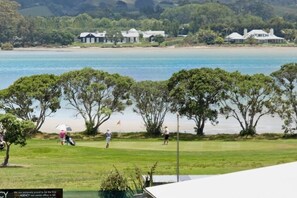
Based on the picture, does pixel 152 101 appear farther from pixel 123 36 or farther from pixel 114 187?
pixel 123 36

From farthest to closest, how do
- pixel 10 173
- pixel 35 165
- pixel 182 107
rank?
pixel 182 107
pixel 35 165
pixel 10 173

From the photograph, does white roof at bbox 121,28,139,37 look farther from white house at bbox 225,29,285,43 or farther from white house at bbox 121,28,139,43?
white house at bbox 225,29,285,43

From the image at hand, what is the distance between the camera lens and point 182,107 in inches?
1606

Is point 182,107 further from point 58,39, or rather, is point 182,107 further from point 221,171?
point 58,39

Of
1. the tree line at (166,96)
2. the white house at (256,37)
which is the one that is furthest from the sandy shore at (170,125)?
the white house at (256,37)

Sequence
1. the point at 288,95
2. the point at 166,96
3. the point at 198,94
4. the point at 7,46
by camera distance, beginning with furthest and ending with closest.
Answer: the point at 7,46
the point at 166,96
the point at 198,94
the point at 288,95

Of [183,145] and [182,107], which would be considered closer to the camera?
[183,145]

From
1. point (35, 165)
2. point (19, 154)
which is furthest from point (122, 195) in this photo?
point (19, 154)

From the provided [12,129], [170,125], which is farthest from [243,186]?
[170,125]

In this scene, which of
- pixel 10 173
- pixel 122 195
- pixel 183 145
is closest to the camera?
pixel 122 195

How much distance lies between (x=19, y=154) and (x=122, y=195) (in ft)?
49.0

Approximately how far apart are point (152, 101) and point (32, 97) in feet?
18.6

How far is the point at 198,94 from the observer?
40.9 meters

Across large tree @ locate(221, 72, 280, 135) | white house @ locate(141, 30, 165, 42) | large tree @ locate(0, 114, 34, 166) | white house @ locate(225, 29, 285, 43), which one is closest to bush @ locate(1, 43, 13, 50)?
white house @ locate(141, 30, 165, 42)
